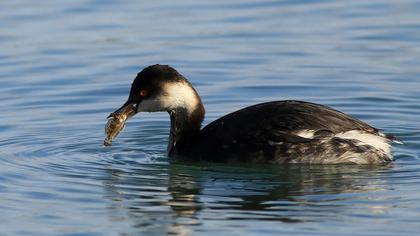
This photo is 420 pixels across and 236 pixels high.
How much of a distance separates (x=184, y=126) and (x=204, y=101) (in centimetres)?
233

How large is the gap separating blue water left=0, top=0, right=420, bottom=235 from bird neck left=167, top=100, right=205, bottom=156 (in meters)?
0.24

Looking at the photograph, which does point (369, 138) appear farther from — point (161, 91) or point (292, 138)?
point (161, 91)

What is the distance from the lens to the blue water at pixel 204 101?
32.6ft

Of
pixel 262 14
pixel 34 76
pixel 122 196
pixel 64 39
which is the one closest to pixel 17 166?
pixel 122 196

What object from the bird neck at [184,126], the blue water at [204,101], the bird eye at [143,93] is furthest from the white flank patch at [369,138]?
the bird eye at [143,93]

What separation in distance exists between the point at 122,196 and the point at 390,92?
4.82 meters

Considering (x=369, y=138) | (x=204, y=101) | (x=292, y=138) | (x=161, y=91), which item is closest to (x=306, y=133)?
(x=292, y=138)

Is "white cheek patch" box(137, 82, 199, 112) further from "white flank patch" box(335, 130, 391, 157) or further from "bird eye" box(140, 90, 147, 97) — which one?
"white flank patch" box(335, 130, 391, 157)

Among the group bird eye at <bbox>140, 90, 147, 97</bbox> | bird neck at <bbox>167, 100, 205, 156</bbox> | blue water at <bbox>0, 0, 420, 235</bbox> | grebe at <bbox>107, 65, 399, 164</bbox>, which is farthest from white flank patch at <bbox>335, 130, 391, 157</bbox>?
bird eye at <bbox>140, 90, 147, 97</bbox>

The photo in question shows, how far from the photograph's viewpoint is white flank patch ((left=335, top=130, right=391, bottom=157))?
11.5 metres

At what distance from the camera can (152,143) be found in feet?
42.6

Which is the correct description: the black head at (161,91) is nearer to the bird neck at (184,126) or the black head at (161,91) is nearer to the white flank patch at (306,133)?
the bird neck at (184,126)

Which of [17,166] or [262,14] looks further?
[262,14]

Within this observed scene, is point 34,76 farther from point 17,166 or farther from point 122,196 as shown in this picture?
point 122,196
